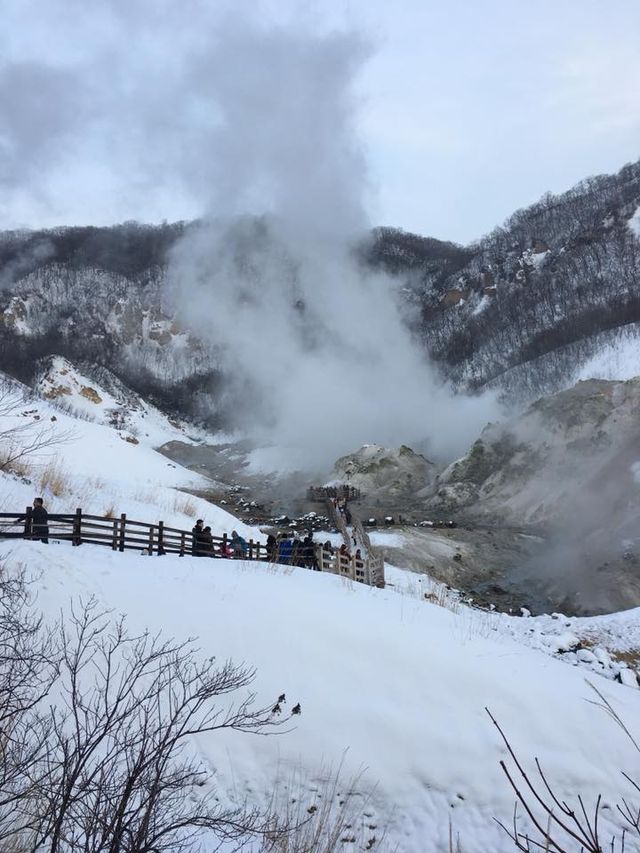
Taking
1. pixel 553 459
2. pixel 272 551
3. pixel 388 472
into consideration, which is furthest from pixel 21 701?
pixel 388 472

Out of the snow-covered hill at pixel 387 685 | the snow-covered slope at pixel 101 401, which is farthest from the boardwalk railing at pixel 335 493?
the snow-covered hill at pixel 387 685

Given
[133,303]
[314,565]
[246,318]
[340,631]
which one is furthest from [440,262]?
[340,631]

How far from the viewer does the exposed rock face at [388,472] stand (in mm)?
48156

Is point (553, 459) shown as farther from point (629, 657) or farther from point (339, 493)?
point (629, 657)

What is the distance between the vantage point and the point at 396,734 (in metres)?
6.95

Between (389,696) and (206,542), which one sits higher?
(206,542)

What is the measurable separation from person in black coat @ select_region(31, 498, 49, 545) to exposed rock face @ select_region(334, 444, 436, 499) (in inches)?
1447

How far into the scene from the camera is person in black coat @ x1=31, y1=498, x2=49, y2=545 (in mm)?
11883

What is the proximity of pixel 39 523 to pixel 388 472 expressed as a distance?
132ft

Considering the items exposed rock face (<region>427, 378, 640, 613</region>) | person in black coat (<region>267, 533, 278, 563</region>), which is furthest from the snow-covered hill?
exposed rock face (<region>427, 378, 640, 613</region>)

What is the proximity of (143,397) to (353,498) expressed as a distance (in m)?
56.5

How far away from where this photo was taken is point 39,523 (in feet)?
39.3

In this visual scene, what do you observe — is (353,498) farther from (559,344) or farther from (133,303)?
(133,303)

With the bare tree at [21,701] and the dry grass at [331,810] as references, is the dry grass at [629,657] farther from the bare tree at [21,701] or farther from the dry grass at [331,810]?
the bare tree at [21,701]
